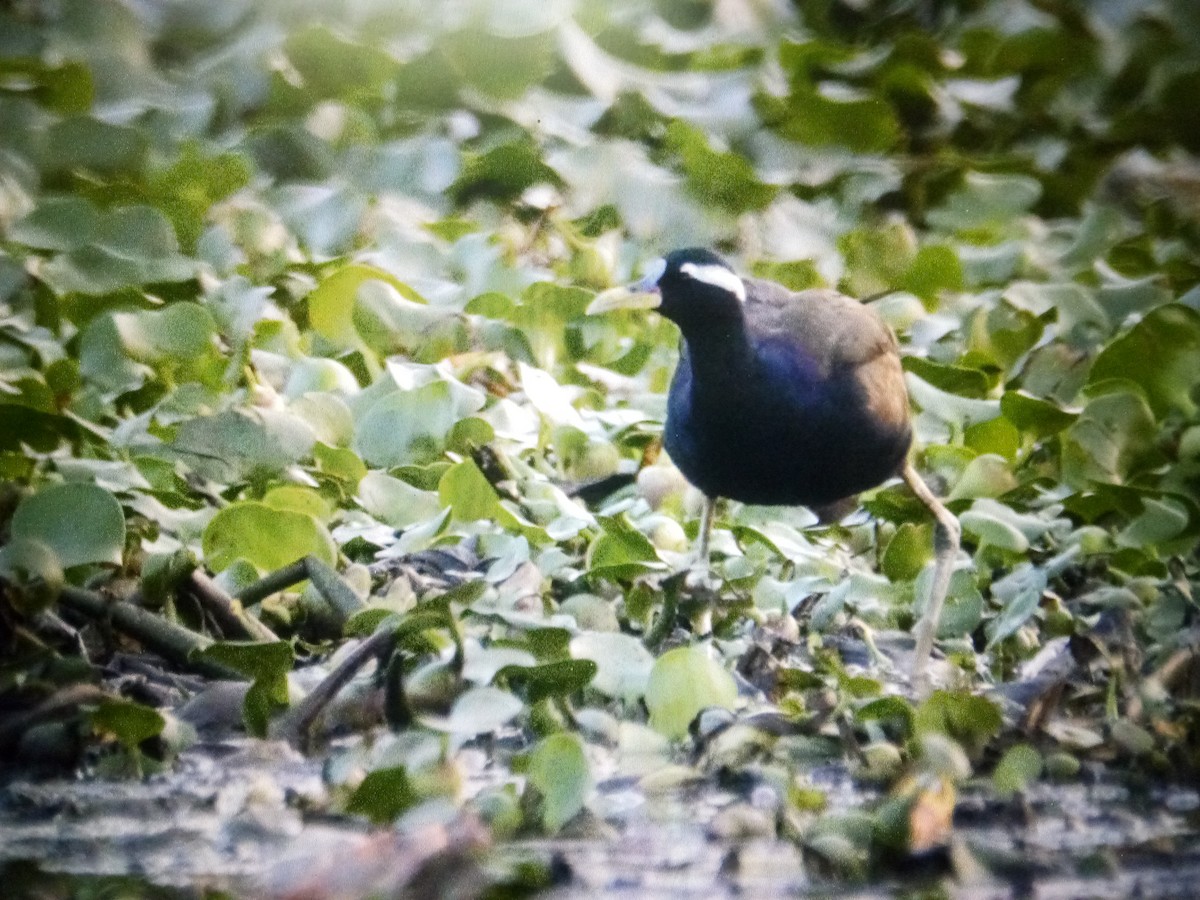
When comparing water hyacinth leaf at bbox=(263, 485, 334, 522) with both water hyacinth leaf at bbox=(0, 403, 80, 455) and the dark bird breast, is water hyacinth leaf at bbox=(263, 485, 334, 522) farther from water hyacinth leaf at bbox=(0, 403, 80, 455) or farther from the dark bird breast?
the dark bird breast

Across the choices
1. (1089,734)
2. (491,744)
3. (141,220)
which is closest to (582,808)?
(491,744)

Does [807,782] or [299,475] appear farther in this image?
[299,475]

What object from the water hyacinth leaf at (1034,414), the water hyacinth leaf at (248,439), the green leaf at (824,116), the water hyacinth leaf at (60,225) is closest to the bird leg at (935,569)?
the water hyacinth leaf at (1034,414)

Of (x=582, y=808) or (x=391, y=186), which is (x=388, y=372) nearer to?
(x=391, y=186)

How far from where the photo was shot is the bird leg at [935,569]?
280cm

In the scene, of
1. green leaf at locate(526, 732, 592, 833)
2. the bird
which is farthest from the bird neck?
green leaf at locate(526, 732, 592, 833)

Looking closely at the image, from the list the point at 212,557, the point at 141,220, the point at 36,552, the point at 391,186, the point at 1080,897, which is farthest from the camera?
the point at 391,186

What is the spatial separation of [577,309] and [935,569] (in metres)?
1.17

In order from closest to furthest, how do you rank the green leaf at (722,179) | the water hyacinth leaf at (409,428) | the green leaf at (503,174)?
the water hyacinth leaf at (409,428)
the green leaf at (722,179)
the green leaf at (503,174)

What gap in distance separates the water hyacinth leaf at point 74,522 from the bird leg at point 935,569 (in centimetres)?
128

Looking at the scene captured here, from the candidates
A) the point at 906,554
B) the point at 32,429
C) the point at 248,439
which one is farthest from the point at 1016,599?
the point at 32,429

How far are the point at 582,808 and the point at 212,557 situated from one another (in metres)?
0.94

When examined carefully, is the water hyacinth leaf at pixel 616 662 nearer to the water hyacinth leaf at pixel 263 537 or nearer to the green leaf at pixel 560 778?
the green leaf at pixel 560 778

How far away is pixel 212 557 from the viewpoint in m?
2.73
